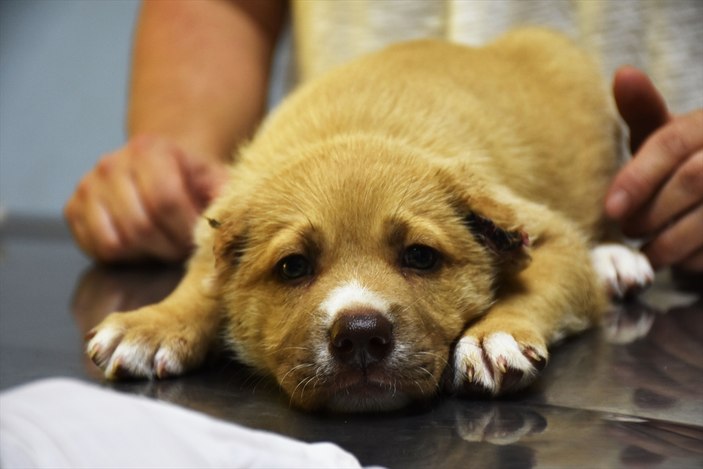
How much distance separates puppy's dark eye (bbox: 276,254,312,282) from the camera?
2.16m

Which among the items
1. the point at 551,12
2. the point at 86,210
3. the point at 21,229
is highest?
the point at 551,12

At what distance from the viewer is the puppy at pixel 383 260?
6.30 feet

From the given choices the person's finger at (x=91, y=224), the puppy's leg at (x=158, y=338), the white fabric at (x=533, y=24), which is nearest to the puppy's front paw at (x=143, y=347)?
the puppy's leg at (x=158, y=338)

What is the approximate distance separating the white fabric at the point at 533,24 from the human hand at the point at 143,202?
113 centimetres

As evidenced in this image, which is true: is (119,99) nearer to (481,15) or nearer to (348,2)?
(348,2)

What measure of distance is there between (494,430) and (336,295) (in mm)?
498

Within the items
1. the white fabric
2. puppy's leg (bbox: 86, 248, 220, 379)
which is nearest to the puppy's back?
the white fabric

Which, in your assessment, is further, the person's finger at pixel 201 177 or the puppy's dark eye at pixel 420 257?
the person's finger at pixel 201 177

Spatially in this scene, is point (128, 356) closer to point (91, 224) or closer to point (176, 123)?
point (91, 224)

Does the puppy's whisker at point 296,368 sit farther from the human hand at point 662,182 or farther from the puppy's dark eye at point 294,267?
the human hand at point 662,182

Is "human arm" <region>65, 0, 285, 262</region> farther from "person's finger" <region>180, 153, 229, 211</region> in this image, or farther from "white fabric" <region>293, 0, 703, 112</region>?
"white fabric" <region>293, 0, 703, 112</region>

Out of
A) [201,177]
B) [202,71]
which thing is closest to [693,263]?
[201,177]

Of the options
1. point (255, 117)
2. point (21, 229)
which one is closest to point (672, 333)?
point (255, 117)

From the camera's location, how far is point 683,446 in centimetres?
148
